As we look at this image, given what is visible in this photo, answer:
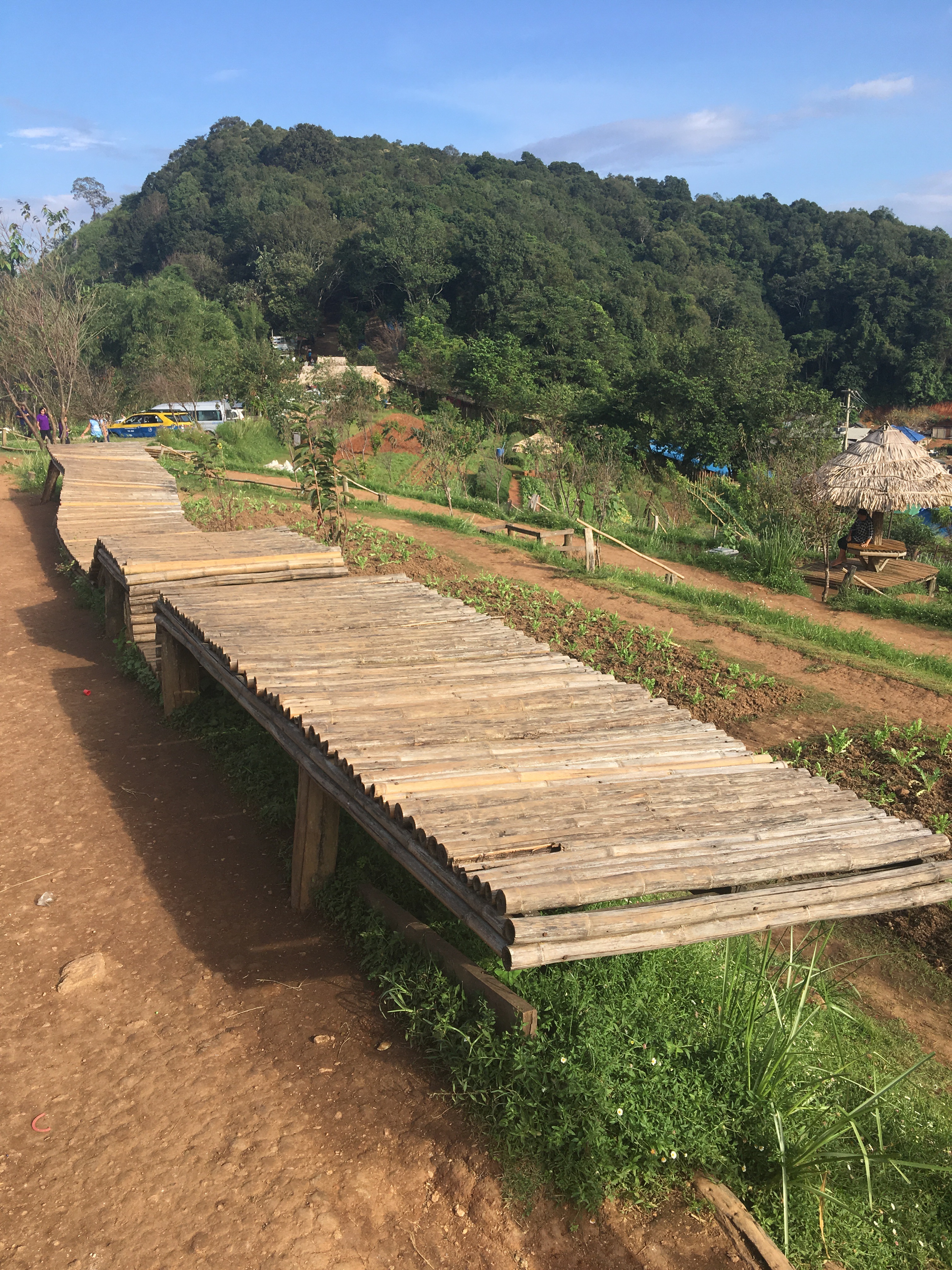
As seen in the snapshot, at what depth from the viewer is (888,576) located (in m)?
12.4

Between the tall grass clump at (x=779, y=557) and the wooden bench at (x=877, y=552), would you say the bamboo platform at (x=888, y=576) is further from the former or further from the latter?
the tall grass clump at (x=779, y=557)

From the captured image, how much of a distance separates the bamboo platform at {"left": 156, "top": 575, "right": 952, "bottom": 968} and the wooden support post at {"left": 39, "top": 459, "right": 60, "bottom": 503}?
11583mm

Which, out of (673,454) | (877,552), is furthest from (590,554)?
(673,454)

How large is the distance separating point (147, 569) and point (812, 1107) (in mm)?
6153

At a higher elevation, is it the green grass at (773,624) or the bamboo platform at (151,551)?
the bamboo platform at (151,551)

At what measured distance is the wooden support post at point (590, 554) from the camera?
37.1 ft

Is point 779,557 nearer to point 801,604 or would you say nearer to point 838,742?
point 801,604

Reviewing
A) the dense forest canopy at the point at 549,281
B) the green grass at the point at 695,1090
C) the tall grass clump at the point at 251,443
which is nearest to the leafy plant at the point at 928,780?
the green grass at the point at 695,1090

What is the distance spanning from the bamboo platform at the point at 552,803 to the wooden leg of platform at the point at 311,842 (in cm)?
1

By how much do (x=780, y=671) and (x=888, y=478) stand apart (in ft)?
21.2

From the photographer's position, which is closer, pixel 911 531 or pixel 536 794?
pixel 536 794

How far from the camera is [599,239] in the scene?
6975 centimetres

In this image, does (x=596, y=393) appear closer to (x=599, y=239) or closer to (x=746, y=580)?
(x=746, y=580)

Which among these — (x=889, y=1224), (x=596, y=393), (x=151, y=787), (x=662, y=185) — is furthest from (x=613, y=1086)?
(x=662, y=185)
